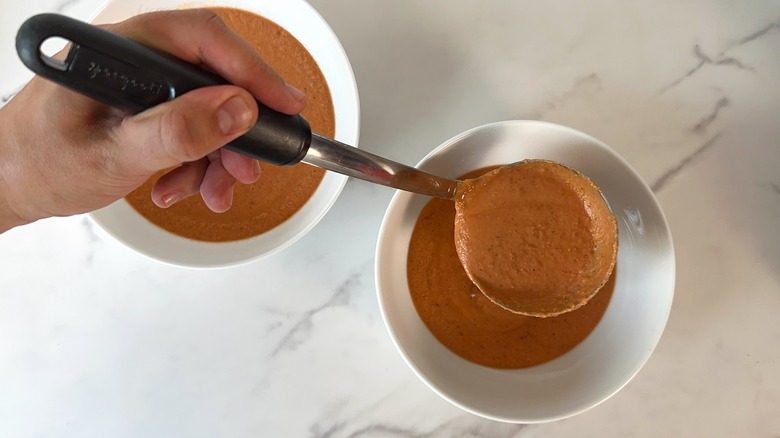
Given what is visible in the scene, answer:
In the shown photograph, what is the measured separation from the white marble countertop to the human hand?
0.30 metres

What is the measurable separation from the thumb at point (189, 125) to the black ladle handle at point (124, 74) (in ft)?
0.07

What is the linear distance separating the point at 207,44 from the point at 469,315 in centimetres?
65

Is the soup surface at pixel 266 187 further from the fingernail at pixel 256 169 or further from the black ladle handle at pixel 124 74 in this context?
the black ladle handle at pixel 124 74

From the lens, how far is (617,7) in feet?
3.71

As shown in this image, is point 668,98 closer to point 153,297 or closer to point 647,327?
point 647,327

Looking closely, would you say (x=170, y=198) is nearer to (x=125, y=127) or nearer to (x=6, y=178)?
(x=6, y=178)

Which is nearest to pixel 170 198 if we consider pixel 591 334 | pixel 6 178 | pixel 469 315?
pixel 6 178

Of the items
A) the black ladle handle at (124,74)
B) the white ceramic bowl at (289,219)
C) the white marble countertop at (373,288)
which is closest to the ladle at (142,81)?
the black ladle handle at (124,74)

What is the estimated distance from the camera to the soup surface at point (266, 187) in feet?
3.64

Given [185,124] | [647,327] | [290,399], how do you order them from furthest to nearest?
1. [290,399]
2. [647,327]
3. [185,124]

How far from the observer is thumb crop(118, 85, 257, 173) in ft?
2.18

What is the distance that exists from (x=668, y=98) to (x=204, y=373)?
1.03 meters

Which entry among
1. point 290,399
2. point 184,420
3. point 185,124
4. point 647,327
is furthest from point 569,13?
point 184,420

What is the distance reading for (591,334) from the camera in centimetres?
109
